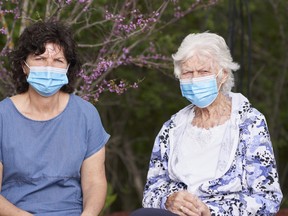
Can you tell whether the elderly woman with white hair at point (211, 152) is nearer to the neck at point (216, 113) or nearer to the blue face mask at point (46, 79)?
the neck at point (216, 113)

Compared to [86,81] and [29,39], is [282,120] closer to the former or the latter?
[86,81]

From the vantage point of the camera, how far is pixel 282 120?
939 centimetres

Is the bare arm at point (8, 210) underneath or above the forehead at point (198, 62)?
underneath

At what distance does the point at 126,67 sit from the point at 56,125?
11.0ft

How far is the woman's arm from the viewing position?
472cm

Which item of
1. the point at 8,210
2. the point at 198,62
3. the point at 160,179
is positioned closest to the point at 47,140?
the point at 8,210

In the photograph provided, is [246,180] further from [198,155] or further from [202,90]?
[202,90]

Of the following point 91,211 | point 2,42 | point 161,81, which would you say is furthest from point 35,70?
point 161,81

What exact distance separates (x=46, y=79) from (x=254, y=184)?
1233mm

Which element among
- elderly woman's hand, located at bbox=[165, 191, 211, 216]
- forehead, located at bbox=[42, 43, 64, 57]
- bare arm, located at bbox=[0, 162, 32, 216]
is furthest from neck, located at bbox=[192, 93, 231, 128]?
bare arm, located at bbox=[0, 162, 32, 216]

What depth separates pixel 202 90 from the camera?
15.7 ft

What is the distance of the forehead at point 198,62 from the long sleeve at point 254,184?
1.41 ft

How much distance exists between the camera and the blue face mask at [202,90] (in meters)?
4.79

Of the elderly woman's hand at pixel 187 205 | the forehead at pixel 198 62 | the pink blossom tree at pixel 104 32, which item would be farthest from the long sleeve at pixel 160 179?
the pink blossom tree at pixel 104 32
